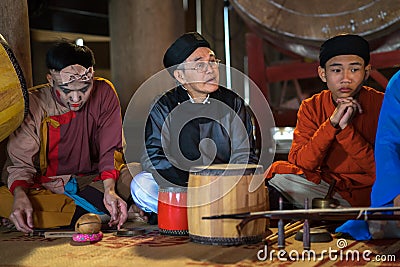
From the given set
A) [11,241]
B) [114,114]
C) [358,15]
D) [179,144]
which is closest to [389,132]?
[179,144]

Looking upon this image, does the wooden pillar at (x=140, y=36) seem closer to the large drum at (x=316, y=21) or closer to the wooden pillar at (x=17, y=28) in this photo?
the large drum at (x=316, y=21)

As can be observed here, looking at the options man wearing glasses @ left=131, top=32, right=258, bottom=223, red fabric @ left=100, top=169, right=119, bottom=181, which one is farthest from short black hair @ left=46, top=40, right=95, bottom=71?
red fabric @ left=100, top=169, right=119, bottom=181

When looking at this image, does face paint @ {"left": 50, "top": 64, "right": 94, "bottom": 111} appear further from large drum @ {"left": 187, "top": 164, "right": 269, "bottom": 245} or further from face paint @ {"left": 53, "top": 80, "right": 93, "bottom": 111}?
large drum @ {"left": 187, "top": 164, "right": 269, "bottom": 245}

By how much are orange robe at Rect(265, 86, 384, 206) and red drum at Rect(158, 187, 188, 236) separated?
0.64m

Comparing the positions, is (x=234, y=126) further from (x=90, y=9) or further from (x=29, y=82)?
(x=90, y=9)

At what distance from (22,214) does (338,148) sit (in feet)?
5.31

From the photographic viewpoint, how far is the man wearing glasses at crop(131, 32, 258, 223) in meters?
2.85

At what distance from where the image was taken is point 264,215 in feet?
7.05

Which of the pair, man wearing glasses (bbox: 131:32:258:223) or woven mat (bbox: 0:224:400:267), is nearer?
woven mat (bbox: 0:224:400:267)

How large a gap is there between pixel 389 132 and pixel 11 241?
1.83 meters

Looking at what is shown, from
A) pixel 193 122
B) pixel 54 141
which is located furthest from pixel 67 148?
pixel 193 122

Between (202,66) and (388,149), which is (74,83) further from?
(388,149)

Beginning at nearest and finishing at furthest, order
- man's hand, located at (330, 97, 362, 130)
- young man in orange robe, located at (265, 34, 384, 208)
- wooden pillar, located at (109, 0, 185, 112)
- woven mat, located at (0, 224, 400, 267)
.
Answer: woven mat, located at (0, 224, 400, 267), man's hand, located at (330, 97, 362, 130), young man in orange robe, located at (265, 34, 384, 208), wooden pillar, located at (109, 0, 185, 112)

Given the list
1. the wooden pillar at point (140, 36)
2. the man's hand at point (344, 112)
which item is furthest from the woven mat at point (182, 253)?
the wooden pillar at point (140, 36)
